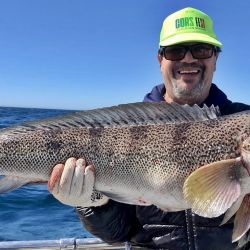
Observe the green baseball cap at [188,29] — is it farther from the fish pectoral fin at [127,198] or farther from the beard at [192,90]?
the fish pectoral fin at [127,198]

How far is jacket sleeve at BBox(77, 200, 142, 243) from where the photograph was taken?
4797 mm

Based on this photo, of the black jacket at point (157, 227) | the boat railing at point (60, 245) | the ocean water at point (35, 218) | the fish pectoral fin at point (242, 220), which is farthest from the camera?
the ocean water at point (35, 218)

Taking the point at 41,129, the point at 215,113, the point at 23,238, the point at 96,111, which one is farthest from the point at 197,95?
the point at 23,238

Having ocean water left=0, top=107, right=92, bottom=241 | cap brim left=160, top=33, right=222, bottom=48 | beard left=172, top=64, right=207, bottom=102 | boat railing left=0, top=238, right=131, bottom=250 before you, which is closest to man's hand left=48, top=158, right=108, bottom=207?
boat railing left=0, top=238, right=131, bottom=250

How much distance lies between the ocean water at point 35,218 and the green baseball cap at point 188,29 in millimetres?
3817

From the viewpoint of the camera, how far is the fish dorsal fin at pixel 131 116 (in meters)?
4.07

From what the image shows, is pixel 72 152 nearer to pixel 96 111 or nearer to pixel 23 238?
pixel 96 111

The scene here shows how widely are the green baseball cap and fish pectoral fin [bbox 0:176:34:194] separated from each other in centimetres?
237

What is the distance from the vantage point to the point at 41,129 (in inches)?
165

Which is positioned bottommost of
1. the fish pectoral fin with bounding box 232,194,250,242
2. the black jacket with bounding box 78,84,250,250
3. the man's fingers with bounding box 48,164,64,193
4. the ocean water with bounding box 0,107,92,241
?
the ocean water with bounding box 0,107,92,241

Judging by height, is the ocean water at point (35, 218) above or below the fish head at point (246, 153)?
below

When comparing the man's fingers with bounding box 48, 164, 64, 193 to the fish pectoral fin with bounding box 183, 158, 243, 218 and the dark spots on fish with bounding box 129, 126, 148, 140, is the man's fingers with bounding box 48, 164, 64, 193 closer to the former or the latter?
the dark spots on fish with bounding box 129, 126, 148, 140

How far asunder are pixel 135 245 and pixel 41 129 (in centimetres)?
192

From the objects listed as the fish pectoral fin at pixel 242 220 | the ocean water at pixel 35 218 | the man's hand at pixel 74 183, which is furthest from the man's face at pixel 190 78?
the ocean water at pixel 35 218
